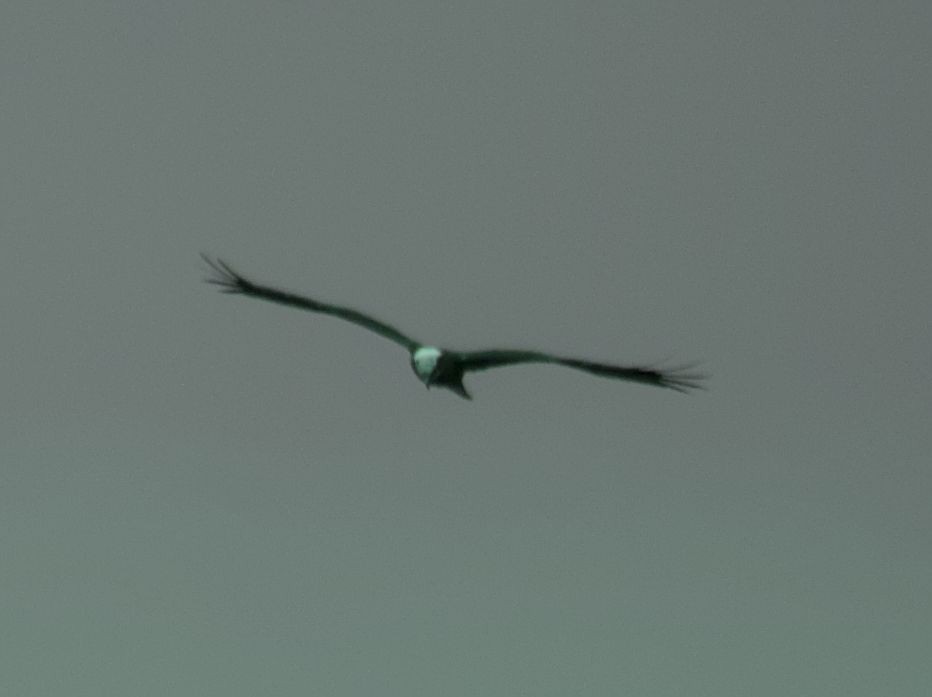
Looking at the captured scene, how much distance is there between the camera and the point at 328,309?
3346 mm

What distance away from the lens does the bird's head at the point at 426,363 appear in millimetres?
3080

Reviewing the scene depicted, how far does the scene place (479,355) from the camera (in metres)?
3.05

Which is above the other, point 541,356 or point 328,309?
point 328,309

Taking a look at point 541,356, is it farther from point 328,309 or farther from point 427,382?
point 328,309

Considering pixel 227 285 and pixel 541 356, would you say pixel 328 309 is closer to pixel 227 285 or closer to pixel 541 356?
pixel 227 285

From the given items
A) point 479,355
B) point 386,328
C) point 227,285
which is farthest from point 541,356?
point 227,285

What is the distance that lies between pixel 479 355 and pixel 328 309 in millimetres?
409

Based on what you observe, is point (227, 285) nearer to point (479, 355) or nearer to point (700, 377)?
point (479, 355)

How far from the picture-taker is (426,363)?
3.09 metres

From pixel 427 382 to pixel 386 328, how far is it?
0.24 m

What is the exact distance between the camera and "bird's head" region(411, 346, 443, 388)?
10.1ft

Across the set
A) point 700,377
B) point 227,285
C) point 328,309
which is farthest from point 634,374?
point 227,285

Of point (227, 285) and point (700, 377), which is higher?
point (227, 285)

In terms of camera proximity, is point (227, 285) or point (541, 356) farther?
point (227, 285)
